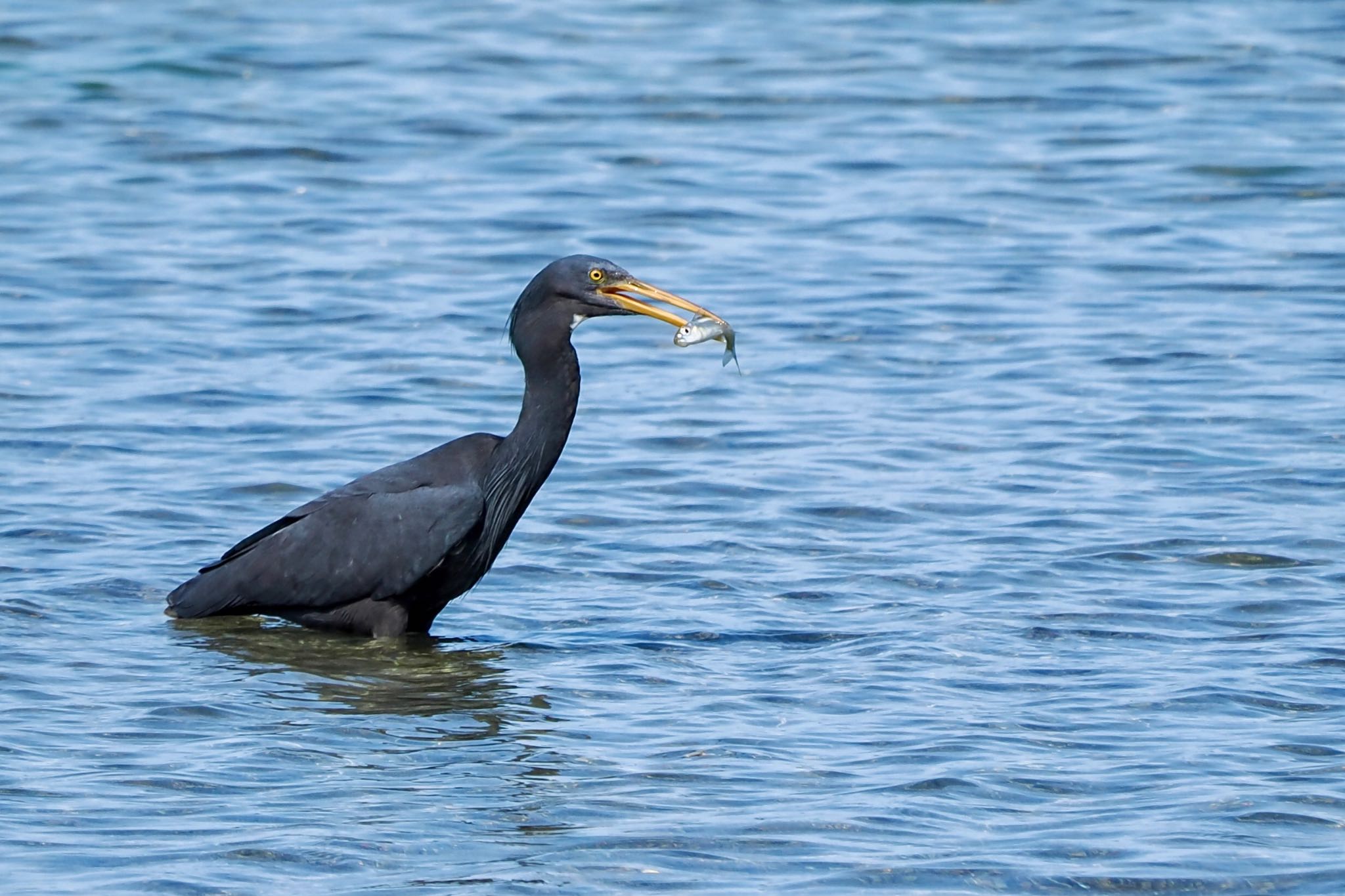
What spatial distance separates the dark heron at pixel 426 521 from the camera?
8281 millimetres

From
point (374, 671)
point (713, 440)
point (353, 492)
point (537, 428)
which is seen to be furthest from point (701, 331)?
point (713, 440)

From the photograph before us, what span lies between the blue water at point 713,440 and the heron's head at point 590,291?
1158 millimetres

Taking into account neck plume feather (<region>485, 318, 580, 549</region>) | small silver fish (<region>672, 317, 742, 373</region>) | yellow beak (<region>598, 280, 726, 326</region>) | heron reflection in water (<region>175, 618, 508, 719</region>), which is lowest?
heron reflection in water (<region>175, 618, 508, 719</region>)

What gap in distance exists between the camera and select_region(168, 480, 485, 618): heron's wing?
824 centimetres

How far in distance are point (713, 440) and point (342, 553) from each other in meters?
2.93

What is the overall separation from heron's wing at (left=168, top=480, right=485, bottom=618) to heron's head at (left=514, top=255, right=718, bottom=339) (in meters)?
0.79

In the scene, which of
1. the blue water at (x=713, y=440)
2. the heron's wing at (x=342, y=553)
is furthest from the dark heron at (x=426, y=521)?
the blue water at (x=713, y=440)

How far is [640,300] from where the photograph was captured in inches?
335

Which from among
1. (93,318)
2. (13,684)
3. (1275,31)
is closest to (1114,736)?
(13,684)

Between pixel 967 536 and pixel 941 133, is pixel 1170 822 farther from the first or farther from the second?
pixel 941 133

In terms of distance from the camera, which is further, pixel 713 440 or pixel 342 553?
pixel 713 440

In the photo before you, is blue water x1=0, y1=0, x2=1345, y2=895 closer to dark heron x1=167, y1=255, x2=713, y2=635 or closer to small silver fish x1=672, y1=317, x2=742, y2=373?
dark heron x1=167, y1=255, x2=713, y2=635

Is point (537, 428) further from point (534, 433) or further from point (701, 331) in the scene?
point (701, 331)

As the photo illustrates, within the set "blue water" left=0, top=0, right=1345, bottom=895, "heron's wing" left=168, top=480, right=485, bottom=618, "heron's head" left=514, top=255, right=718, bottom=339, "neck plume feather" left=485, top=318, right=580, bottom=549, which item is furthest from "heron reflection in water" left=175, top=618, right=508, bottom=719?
"heron's head" left=514, top=255, right=718, bottom=339
